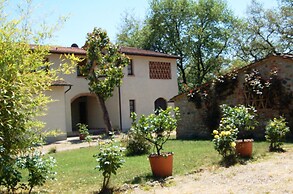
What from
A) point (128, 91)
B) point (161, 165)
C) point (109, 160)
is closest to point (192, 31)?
point (128, 91)

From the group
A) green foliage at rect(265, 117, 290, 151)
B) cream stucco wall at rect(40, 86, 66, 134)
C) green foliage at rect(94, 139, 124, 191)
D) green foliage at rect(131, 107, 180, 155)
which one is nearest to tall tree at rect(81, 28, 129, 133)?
cream stucco wall at rect(40, 86, 66, 134)

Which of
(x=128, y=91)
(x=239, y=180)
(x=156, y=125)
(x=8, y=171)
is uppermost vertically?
(x=128, y=91)

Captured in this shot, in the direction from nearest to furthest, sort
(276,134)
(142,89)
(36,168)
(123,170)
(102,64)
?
(36,168), (123,170), (276,134), (102,64), (142,89)

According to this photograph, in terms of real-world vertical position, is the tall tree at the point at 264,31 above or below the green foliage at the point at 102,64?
above

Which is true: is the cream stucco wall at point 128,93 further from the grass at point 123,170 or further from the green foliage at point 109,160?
the green foliage at point 109,160

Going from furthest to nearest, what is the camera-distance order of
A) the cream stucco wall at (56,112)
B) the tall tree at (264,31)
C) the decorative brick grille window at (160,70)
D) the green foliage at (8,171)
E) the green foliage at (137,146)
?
the tall tree at (264,31) < the decorative brick grille window at (160,70) < the cream stucco wall at (56,112) < the green foliage at (137,146) < the green foliage at (8,171)

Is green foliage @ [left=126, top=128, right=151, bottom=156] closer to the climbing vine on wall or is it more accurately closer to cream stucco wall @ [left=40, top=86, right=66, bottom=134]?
the climbing vine on wall

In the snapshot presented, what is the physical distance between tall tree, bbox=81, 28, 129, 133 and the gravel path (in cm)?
1241

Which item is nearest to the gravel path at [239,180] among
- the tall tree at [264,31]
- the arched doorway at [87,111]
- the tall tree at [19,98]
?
the tall tree at [19,98]

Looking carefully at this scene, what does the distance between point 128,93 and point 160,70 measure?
374 centimetres

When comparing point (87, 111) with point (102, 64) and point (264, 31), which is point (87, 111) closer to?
point (102, 64)

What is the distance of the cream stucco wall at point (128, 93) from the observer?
78.1 feet

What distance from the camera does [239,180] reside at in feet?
24.8

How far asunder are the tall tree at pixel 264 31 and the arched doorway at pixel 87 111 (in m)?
17.1
